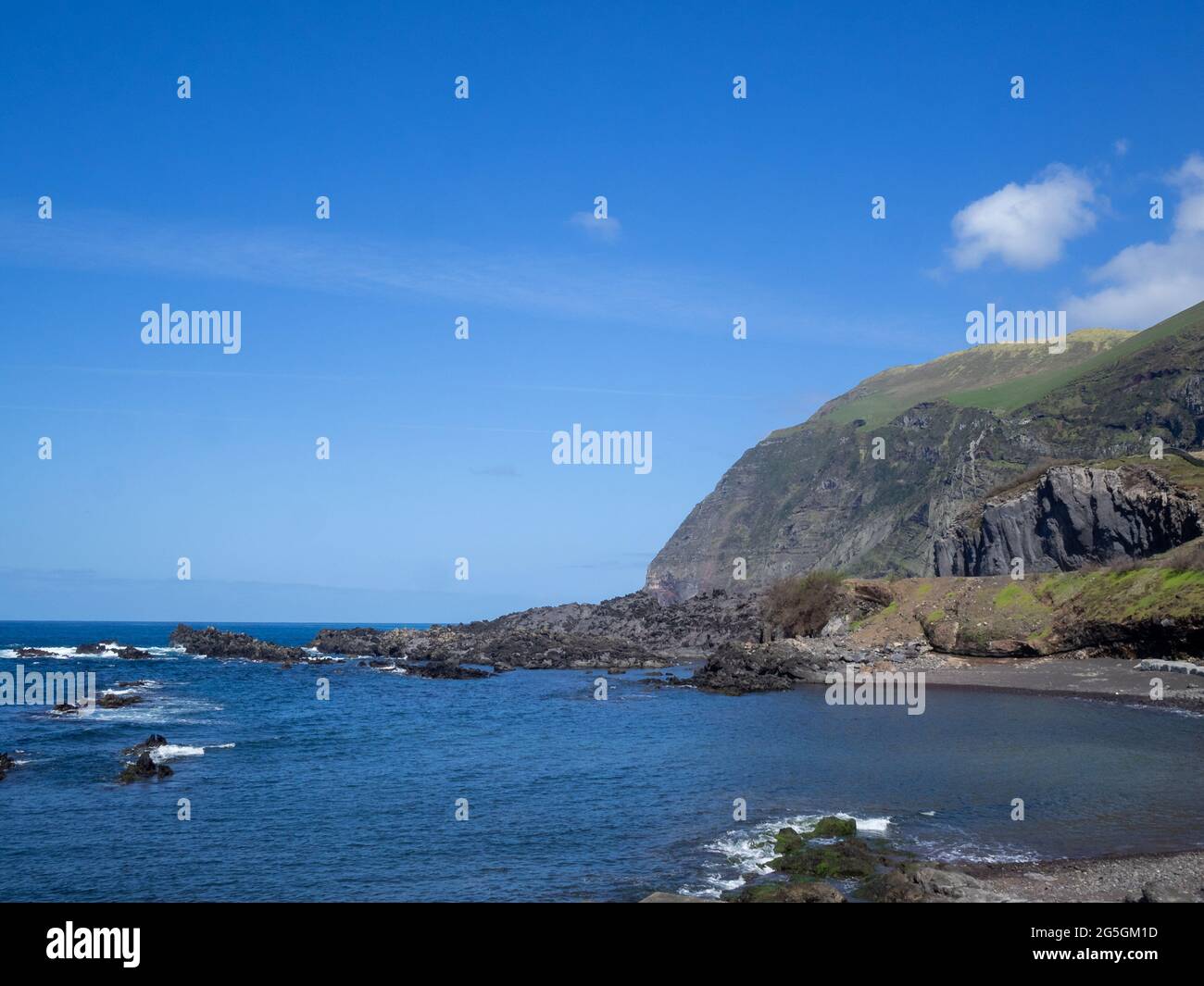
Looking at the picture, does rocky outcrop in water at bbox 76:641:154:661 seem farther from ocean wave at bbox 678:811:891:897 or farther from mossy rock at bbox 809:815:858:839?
mossy rock at bbox 809:815:858:839

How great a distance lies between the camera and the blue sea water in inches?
843

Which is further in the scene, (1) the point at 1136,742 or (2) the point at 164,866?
(1) the point at 1136,742

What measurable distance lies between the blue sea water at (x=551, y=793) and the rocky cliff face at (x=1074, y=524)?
26.2 m

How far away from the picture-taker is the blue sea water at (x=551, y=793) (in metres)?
21.4

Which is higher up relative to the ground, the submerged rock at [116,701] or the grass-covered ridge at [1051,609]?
the grass-covered ridge at [1051,609]

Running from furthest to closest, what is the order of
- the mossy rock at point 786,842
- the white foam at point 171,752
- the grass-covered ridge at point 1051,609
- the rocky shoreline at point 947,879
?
the grass-covered ridge at point 1051,609 < the white foam at point 171,752 < the mossy rock at point 786,842 < the rocky shoreline at point 947,879

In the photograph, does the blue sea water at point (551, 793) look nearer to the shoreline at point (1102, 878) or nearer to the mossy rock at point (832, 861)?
the mossy rock at point (832, 861)

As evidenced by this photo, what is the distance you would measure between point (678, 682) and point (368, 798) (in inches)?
1629

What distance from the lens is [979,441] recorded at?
150 metres

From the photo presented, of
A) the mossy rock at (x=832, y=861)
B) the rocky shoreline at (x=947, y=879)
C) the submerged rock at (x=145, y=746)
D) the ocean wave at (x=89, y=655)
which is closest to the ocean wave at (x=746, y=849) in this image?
the rocky shoreline at (x=947, y=879)

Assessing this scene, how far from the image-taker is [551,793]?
30812 mm

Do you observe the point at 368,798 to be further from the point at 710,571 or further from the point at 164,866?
the point at 710,571
